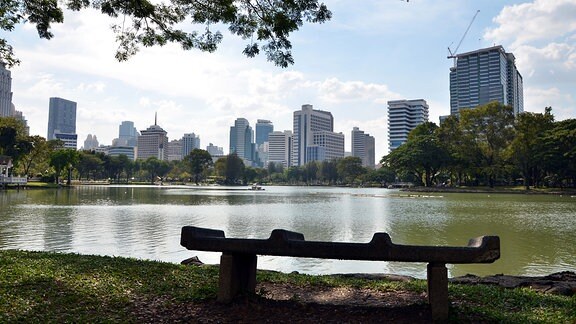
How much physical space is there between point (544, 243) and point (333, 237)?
6.73 m

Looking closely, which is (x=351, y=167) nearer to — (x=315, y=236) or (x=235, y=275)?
(x=315, y=236)

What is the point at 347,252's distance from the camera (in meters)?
4.08

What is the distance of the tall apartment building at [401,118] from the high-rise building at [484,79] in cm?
1388

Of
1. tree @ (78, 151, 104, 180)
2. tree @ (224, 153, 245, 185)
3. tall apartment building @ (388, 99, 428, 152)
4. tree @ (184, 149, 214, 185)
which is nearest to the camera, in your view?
tree @ (78, 151, 104, 180)

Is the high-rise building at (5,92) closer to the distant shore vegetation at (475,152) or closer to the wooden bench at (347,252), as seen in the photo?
the distant shore vegetation at (475,152)

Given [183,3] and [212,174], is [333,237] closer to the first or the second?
[183,3]

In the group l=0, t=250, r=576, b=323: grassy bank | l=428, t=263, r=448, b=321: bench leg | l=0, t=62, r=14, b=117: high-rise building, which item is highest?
l=0, t=62, r=14, b=117: high-rise building

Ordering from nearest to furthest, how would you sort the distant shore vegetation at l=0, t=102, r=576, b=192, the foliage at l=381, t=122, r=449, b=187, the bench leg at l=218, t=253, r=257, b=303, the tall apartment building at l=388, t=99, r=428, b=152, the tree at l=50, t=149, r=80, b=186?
the bench leg at l=218, t=253, r=257, b=303
the distant shore vegetation at l=0, t=102, r=576, b=192
the tree at l=50, t=149, r=80, b=186
the foliage at l=381, t=122, r=449, b=187
the tall apartment building at l=388, t=99, r=428, b=152

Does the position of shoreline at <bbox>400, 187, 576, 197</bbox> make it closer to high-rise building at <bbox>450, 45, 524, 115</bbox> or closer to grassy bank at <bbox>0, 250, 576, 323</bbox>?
grassy bank at <bbox>0, 250, 576, 323</bbox>

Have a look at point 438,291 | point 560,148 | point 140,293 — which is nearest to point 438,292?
point 438,291

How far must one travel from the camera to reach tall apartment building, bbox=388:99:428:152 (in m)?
169

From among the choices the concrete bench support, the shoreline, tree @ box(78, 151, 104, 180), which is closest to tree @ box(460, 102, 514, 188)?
the shoreline

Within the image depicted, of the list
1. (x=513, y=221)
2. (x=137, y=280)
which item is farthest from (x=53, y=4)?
(x=513, y=221)

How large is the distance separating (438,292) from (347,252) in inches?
37.8
